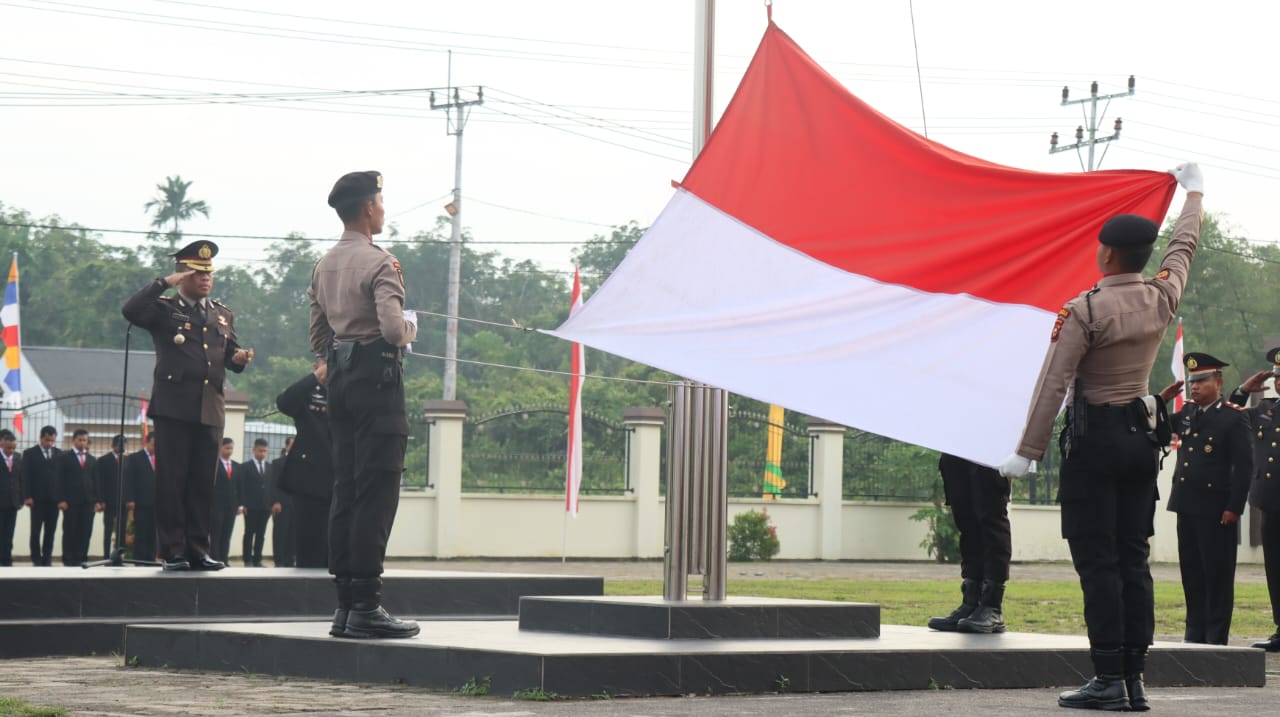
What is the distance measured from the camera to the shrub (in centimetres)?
2781

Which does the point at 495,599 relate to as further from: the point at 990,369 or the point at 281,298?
the point at 281,298

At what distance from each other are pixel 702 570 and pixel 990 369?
5.65 ft

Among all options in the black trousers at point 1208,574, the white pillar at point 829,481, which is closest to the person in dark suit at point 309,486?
the black trousers at point 1208,574

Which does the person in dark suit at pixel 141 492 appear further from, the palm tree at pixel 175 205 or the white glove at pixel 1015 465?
the palm tree at pixel 175 205

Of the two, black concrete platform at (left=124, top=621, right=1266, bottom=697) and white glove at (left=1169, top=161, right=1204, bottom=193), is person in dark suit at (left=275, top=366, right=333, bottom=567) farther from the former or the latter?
white glove at (left=1169, top=161, right=1204, bottom=193)

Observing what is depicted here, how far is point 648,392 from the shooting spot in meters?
48.3

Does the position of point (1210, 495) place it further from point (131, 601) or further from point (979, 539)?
point (131, 601)

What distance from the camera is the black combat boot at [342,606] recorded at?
298 inches

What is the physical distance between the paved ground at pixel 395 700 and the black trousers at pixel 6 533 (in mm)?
11549

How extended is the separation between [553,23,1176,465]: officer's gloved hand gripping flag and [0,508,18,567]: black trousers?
44.9ft

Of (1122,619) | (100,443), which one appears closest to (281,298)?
(100,443)

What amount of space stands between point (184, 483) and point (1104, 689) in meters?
5.97

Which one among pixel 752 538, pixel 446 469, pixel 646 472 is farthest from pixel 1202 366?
pixel 752 538

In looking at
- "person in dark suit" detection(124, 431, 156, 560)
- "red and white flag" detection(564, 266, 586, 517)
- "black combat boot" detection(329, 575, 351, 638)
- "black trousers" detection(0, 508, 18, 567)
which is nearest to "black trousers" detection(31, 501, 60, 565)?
"black trousers" detection(0, 508, 18, 567)
